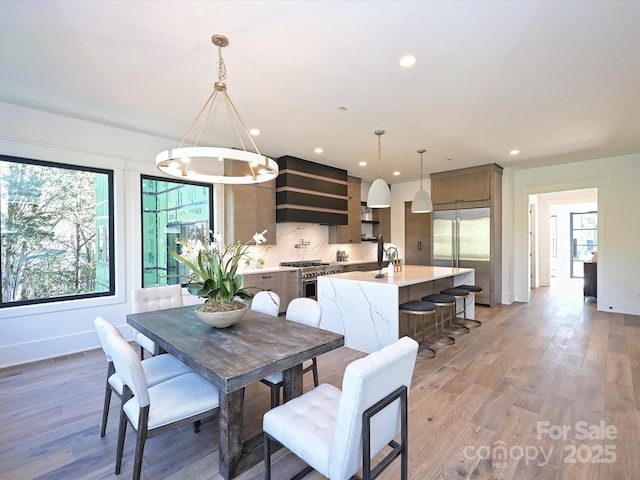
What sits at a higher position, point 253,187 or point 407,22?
point 407,22

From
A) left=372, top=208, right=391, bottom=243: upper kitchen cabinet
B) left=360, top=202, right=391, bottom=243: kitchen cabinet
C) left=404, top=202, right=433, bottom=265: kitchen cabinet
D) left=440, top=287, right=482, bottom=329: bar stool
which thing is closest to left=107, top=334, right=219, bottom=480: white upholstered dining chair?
left=440, top=287, right=482, bottom=329: bar stool

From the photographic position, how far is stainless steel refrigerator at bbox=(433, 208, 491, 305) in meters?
6.06

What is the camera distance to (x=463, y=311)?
16.5 feet

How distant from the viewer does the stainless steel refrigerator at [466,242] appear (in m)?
6.06

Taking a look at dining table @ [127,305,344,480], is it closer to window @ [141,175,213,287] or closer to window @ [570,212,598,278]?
window @ [141,175,213,287]

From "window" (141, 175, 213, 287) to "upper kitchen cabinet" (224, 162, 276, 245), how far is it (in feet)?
1.01

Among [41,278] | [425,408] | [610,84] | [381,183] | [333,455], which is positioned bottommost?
[425,408]

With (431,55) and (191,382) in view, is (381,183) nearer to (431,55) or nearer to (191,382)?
(431,55)

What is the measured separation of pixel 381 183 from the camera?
4.24 metres

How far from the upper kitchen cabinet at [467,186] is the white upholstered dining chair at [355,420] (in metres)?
5.52

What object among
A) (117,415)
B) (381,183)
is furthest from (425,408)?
(381,183)

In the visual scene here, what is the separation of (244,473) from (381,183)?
3.49m

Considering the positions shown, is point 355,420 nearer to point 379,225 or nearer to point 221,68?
point 221,68

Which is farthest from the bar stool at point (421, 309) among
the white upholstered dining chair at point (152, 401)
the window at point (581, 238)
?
the window at point (581, 238)
